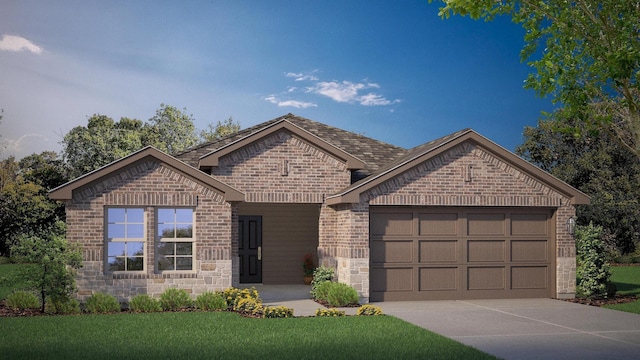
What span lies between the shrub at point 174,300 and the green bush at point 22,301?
126 inches

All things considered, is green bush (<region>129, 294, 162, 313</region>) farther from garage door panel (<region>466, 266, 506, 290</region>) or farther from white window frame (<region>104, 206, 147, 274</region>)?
garage door panel (<region>466, 266, 506, 290</region>)

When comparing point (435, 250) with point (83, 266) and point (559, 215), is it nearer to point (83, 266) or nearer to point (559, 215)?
point (559, 215)

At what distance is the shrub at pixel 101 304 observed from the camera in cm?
1623

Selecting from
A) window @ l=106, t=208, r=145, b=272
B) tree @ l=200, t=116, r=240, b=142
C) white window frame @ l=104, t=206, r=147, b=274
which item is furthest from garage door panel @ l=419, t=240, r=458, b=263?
tree @ l=200, t=116, r=240, b=142

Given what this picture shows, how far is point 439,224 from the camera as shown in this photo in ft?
63.3

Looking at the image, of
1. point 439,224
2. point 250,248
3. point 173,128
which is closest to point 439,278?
point 439,224

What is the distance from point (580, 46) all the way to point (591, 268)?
7582mm

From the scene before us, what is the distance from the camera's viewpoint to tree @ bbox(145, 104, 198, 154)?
5069 cm

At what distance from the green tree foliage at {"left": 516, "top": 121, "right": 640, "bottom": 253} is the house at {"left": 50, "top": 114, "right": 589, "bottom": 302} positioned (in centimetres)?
2411

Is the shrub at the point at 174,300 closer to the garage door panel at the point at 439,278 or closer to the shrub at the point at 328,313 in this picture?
the shrub at the point at 328,313

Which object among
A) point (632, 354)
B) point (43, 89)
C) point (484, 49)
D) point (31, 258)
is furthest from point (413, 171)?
point (43, 89)

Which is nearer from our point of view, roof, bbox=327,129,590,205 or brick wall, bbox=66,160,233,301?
brick wall, bbox=66,160,233,301

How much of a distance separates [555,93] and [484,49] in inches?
1745

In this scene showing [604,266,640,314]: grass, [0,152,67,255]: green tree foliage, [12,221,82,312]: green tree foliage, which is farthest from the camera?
[0,152,67,255]: green tree foliage
